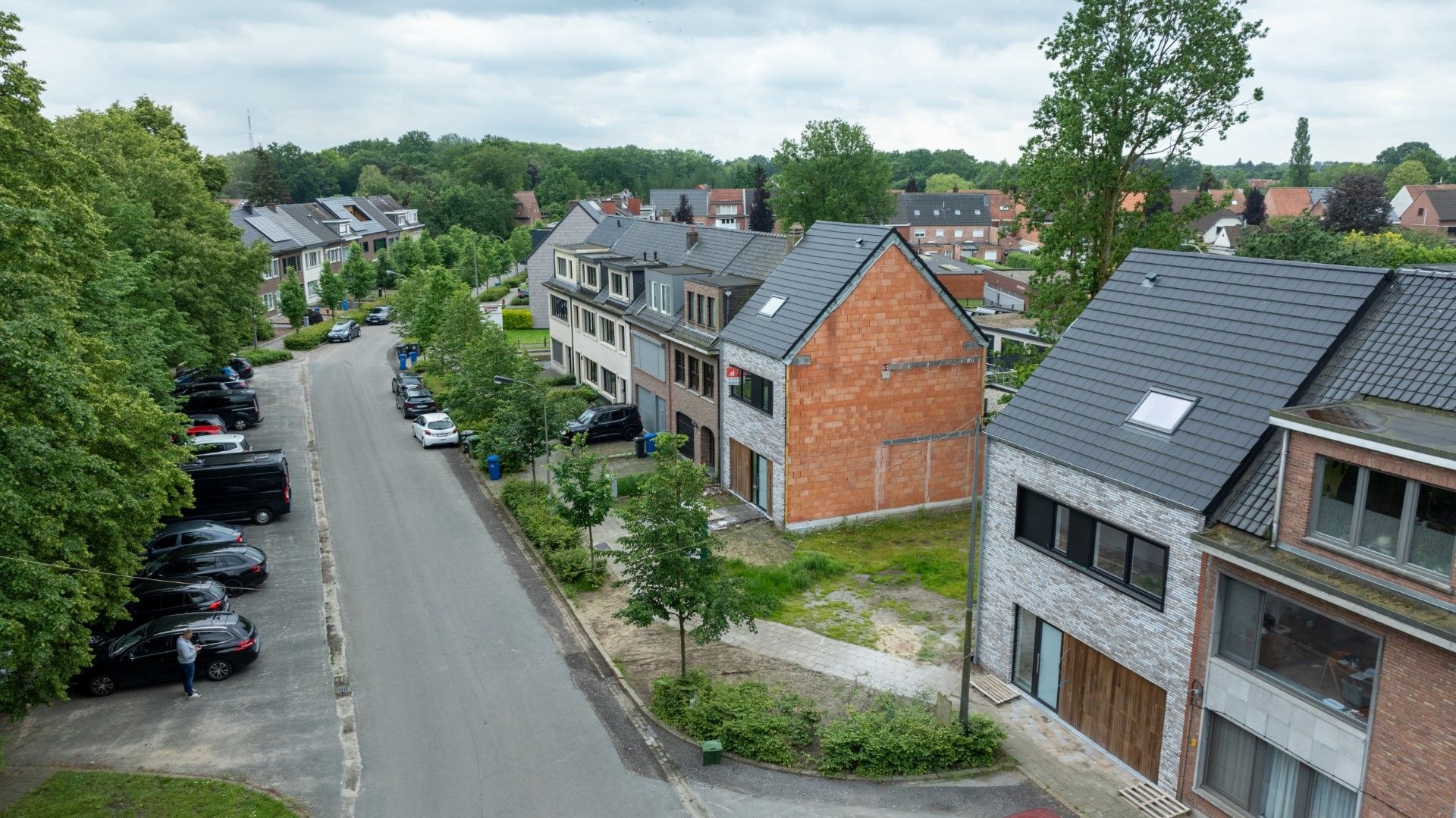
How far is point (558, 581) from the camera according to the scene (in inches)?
1045

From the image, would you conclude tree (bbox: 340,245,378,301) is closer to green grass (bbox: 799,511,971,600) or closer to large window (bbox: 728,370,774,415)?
large window (bbox: 728,370,774,415)

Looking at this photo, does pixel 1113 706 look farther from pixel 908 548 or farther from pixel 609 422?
pixel 609 422

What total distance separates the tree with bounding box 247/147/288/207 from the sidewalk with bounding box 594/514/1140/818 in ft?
360

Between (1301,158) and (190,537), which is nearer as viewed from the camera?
(190,537)

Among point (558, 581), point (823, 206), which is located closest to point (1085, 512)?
point (558, 581)

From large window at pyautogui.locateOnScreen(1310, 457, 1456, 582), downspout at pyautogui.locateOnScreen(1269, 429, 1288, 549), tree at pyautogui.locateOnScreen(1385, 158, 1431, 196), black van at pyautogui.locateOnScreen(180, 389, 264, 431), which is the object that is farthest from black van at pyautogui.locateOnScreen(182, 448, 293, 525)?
tree at pyautogui.locateOnScreen(1385, 158, 1431, 196)

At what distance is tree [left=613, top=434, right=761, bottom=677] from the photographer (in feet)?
63.2

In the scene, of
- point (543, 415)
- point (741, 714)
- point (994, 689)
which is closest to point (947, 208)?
point (543, 415)

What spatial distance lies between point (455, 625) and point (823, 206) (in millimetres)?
66862

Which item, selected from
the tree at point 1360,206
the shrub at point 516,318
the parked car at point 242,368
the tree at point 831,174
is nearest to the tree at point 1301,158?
the tree at point 1360,206

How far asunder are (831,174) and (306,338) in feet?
149

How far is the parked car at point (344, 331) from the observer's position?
70750 millimetres

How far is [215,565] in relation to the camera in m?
25.8

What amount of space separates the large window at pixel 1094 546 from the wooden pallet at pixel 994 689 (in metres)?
3.23
